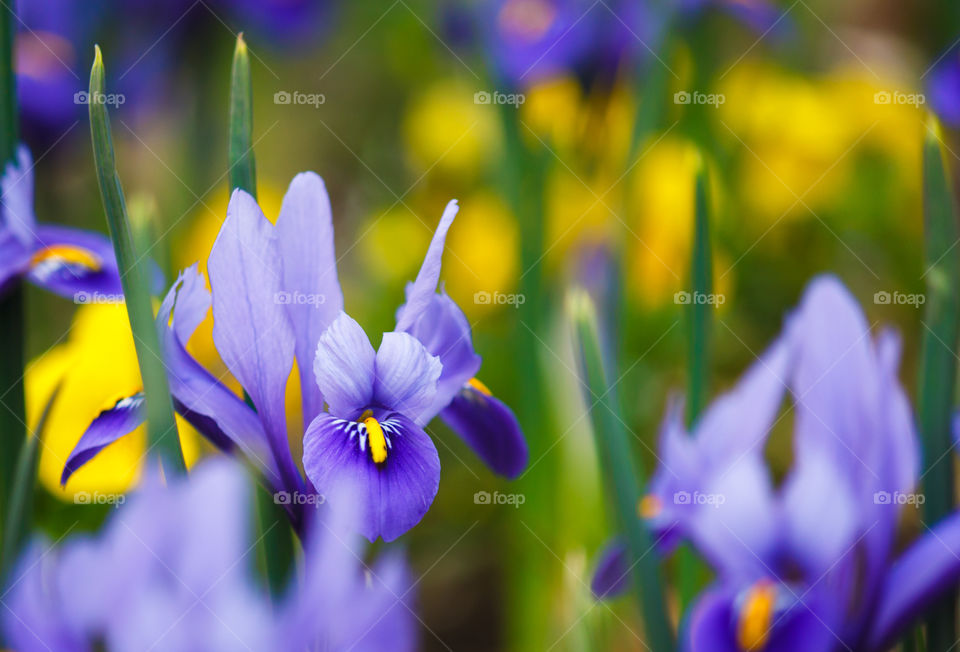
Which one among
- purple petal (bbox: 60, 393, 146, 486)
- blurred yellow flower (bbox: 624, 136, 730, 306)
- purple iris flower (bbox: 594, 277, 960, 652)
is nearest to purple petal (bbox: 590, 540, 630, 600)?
purple iris flower (bbox: 594, 277, 960, 652)

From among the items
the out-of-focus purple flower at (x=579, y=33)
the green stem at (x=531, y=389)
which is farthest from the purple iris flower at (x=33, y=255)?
the out-of-focus purple flower at (x=579, y=33)

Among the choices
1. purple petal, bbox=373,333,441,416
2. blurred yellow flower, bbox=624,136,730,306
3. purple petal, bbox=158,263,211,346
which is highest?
blurred yellow flower, bbox=624,136,730,306

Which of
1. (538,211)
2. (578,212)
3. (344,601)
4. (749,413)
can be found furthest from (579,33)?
(344,601)

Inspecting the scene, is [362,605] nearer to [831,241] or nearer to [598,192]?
[598,192]

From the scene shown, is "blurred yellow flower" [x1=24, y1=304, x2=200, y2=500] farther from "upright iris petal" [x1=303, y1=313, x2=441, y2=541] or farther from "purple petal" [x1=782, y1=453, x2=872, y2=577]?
"purple petal" [x1=782, y1=453, x2=872, y2=577]

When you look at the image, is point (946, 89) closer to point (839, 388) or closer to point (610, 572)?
point (839, 388)
